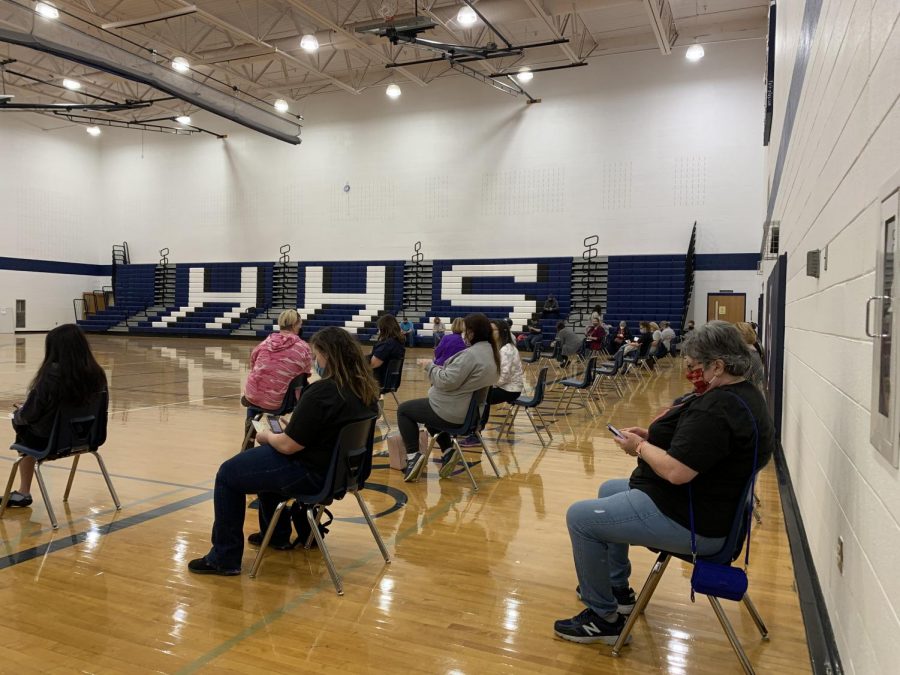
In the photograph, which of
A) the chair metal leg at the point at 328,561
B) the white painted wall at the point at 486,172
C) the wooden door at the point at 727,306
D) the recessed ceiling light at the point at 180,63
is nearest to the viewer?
the chair metal leg at the point at 328,561

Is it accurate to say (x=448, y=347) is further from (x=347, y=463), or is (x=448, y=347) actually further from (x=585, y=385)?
(x=585, y=385)

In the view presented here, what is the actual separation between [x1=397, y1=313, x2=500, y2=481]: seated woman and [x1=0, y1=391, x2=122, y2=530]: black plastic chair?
1.92 m

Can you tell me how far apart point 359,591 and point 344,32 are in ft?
46.0

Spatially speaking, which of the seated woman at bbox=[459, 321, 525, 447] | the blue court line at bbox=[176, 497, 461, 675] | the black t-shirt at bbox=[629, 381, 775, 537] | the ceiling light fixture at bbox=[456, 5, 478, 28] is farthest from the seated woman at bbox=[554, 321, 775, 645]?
the ceiling light fixture at bbox=[456, 5, 478, 28]

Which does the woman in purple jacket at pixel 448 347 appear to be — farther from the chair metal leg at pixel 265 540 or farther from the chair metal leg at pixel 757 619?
the chair metal leg at pixel 757 619

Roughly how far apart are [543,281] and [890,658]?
17106 millimetres

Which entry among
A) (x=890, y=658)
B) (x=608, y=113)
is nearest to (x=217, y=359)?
(x=608, y=113)

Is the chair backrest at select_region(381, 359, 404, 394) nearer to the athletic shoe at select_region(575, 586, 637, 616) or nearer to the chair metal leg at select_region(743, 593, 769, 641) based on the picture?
the athletic shoe at select_region(575, 586, 637, 616)

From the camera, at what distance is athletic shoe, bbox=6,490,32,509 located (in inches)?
155

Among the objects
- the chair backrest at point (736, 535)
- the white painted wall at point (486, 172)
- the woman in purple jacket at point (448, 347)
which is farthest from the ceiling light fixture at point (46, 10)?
the chair backrest at point (736, 535)

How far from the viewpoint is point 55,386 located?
3609 millimetres

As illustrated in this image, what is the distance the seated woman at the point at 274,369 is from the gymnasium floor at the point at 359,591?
0.66 m

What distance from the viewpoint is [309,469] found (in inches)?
116

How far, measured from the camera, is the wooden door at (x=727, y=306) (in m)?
16.5
